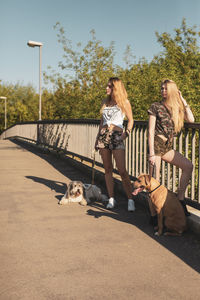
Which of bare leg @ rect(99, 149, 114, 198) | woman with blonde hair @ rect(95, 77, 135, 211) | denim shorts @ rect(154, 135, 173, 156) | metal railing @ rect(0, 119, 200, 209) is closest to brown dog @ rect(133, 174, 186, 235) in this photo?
denim shorts @ rect(154, 135, 173, 156)

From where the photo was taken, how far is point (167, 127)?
4.59 meters

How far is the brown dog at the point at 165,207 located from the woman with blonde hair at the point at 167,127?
0.28 m

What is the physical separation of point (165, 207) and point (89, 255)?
1176 millimetres

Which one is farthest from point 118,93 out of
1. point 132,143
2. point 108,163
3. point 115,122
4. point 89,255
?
point 89,255

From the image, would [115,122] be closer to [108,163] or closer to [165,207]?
A: [108,163]

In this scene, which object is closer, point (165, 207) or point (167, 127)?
point (165, 207)

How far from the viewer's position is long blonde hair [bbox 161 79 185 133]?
14.9 feet

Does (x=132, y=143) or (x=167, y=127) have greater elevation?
(x=167, y=127)

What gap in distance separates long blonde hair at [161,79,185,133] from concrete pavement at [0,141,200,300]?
141 cm

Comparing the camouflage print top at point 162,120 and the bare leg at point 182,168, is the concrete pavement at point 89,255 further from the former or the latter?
the camouflage print top at point 162,120

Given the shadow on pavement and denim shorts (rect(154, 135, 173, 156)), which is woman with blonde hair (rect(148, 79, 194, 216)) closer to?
denim shorts (rect(154, 135, 173, 156))

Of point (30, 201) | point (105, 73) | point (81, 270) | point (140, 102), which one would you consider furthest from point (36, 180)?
point (105, 73)

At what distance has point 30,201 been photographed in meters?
6.30

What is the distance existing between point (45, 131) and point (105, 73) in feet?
18.5
